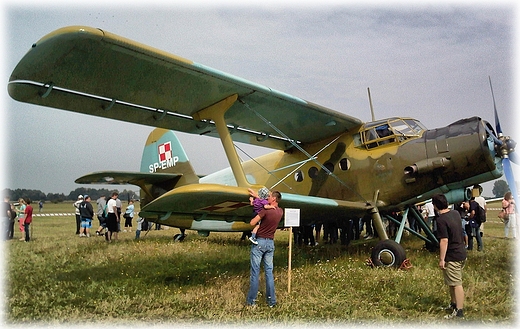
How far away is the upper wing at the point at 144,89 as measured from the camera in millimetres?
4668

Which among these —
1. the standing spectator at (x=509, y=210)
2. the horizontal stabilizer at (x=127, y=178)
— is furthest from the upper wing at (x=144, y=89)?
the standing spectator at (x=509, y=210)

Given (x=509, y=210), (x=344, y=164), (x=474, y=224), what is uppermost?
(x=344, y=164)

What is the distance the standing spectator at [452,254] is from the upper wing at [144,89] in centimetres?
370

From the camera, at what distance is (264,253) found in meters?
4.81

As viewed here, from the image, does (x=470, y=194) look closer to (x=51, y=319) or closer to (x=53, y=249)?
(x=51, y=319)

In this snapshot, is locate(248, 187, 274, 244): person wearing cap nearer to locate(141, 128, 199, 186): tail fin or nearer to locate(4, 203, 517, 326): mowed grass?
locate(4, 203, 517, 326): mowed grass

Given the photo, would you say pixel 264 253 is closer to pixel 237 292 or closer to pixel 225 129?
pixel 237 292

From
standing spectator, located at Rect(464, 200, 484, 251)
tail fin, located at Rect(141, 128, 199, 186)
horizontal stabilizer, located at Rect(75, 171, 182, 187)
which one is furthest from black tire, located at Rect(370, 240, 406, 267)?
tail fin, located at Rect(141, 128, 199, 186)

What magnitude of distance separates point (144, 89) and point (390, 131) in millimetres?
4664

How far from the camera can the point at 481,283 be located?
5.42 m

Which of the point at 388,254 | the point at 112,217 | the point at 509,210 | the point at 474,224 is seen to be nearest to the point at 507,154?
the point at 388,254

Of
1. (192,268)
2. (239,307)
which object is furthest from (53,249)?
(239,307)

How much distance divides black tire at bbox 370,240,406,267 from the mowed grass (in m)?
0.23

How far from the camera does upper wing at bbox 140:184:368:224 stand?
16.2 ft
